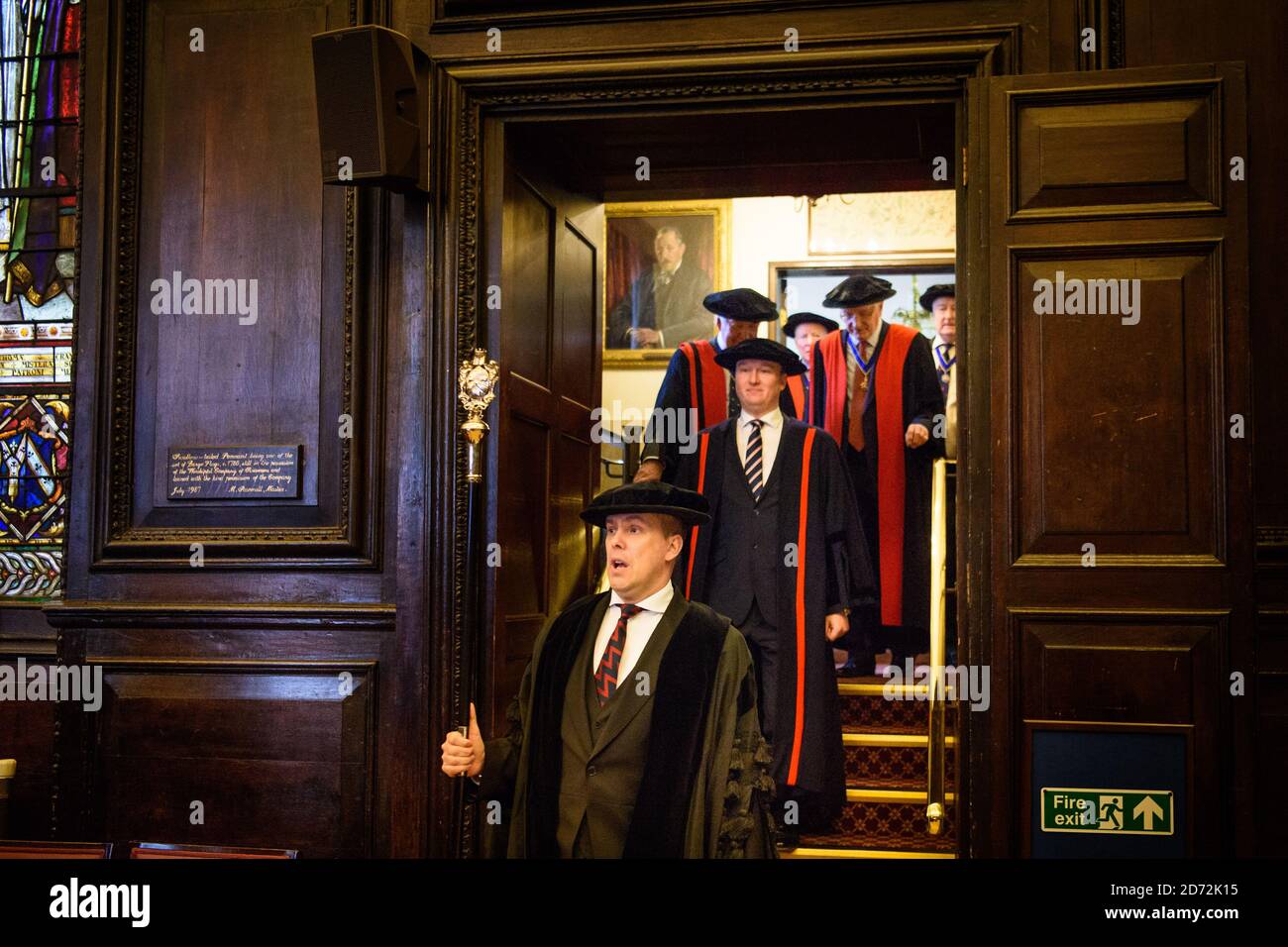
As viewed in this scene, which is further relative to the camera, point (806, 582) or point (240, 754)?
point (806, 582)

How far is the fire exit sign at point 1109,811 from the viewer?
367 centimetres

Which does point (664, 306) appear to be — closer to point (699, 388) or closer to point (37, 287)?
point (699, 388)

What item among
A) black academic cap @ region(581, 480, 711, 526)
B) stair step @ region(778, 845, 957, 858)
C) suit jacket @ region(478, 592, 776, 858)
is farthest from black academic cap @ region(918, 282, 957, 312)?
suit jacket @ region(478, 592, 776, 858)

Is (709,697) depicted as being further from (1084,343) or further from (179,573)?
(179,573)

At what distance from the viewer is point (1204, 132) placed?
3824 millimetres

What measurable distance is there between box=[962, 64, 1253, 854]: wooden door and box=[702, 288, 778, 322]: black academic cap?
218 centimetres

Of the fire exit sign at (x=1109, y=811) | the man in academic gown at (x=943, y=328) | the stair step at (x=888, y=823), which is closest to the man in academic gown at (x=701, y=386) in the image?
the man in academic gown at (x=943, y=328)

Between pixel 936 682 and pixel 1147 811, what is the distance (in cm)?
129

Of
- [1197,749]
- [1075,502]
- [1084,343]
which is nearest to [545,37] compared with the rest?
[1084,343]

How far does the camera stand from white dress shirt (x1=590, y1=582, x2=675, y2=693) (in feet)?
14.3

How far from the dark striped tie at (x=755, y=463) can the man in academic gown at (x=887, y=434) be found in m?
0.98

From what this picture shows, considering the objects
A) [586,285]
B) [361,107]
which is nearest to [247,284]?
[361,107]

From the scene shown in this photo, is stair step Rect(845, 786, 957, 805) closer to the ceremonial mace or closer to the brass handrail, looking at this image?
the brass handrail

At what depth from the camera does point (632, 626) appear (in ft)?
14.6
